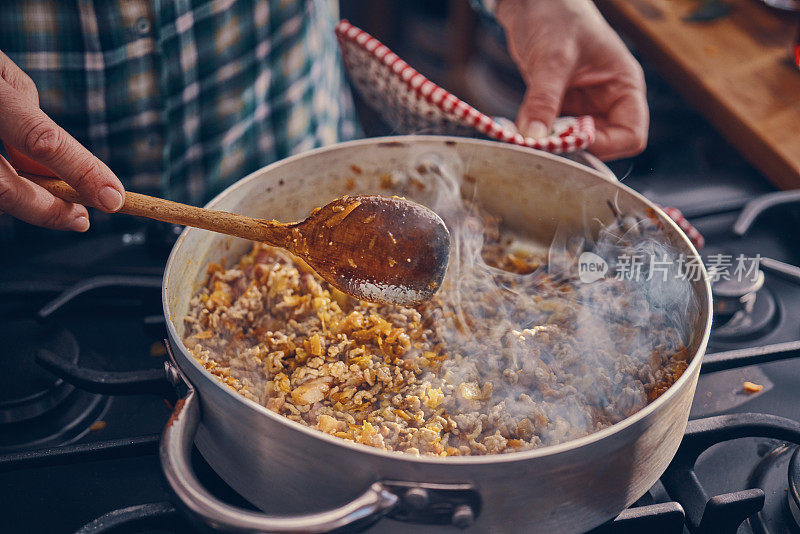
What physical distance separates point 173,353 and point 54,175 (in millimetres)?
341

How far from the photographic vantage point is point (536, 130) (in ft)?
3.81

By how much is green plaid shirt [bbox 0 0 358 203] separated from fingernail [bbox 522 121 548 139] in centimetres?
54

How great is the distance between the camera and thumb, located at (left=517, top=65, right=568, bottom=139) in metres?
1.17

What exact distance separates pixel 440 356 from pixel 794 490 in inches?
17.8

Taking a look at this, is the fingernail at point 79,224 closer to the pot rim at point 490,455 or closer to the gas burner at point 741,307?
the pot rim at point 490,455

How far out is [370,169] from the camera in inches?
43.6

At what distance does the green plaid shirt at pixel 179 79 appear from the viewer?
1119 mm

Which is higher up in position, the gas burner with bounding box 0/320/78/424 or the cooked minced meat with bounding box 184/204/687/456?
the cooked minced meat with bounding box 184/204/687/456

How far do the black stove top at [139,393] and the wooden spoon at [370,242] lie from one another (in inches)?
9.6

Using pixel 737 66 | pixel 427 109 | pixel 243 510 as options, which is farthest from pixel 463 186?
pixel 737 66

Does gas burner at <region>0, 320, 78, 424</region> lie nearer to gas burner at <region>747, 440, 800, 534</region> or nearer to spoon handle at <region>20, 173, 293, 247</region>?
spoon handle at <region>20, 173, 293, 247</region>

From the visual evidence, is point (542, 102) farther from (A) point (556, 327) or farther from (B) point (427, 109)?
(A) point (556, 327)

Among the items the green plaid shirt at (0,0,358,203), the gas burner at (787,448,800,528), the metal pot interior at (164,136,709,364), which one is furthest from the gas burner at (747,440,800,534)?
the green plaid shirt at (0,0,358,203)

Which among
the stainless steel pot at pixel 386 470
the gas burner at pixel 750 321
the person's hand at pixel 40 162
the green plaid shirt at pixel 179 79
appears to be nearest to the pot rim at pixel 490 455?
the stainless steel pot at pixel 386 470
